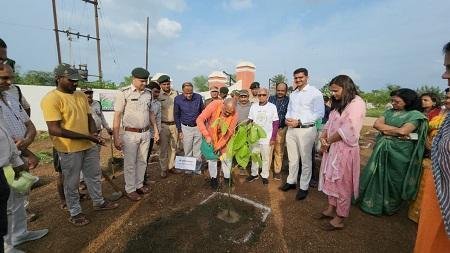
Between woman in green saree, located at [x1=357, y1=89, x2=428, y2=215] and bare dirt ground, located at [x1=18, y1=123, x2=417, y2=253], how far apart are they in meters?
0.30

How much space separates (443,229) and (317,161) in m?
5.12

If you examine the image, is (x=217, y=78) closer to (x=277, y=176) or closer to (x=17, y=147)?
(x=277, y=176)

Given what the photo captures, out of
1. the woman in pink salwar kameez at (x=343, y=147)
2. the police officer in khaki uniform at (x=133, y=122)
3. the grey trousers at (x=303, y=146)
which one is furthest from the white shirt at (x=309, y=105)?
the police officer in khaki uniform at (x=133, y=122)

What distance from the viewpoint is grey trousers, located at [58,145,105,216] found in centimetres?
320

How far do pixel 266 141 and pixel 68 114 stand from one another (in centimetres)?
340

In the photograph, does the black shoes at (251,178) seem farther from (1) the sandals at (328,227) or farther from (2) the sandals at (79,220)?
(2) the sandals at (79,220)

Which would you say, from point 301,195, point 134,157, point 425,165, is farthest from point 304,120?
point 134,157

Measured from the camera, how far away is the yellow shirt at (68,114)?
2982mm

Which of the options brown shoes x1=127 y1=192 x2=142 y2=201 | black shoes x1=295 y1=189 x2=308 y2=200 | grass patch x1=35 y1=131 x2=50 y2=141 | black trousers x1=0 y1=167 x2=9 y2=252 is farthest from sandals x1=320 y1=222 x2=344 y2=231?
grass patch x1=35 y1=131 x2=50 y2=141

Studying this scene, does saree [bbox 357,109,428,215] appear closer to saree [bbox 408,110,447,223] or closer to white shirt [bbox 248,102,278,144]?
saree [bbox 408,110,447,223]

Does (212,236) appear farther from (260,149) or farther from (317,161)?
(317,161)

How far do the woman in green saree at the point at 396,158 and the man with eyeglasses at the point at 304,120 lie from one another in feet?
3.01

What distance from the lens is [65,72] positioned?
3076 mm

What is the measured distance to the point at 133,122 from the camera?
3992 millimetres
